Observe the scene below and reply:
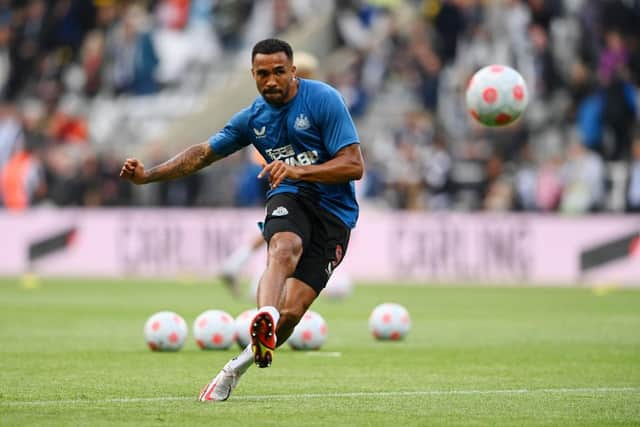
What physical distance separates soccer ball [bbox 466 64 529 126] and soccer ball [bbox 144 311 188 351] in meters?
3.25

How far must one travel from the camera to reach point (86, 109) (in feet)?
113

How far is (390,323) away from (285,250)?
512cm

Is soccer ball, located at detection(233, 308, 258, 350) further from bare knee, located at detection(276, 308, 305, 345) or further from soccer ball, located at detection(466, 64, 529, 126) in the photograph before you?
bare knee, located at detection(276, 308, 305, 345)

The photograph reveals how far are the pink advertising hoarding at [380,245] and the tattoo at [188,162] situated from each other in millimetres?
15822

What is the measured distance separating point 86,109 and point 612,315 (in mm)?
19293

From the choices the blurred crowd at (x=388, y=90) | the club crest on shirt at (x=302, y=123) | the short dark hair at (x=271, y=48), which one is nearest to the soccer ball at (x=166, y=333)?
the club crest on shirt at (x=302, y=123)

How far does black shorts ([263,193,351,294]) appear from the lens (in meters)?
9.27

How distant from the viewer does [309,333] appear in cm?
1284

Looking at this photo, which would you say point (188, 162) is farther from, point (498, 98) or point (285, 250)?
point (498, 98)

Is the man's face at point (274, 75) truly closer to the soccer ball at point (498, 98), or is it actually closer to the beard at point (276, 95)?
the beard at point (276, 95)

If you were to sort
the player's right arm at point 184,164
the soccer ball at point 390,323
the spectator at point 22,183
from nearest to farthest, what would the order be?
the player's right arm at point 184,164, the soccer ball at point 390,323, the spectator at point 22,183

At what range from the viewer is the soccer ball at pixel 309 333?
12.8 meters

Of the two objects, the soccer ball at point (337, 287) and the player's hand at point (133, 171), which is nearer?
the player's hand at point (133, 171)

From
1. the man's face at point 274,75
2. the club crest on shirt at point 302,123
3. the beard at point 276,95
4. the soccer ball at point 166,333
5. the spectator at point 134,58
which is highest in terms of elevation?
the spectator at point 134,58
